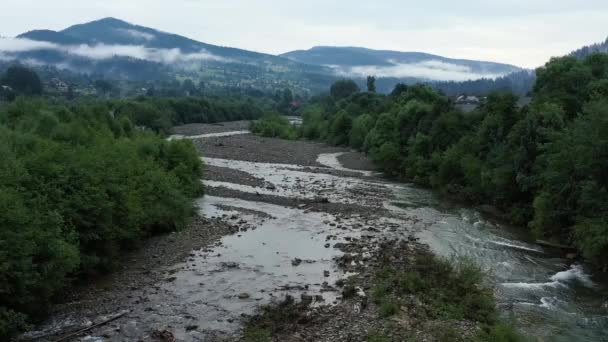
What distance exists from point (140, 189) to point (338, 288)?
47.3 feet

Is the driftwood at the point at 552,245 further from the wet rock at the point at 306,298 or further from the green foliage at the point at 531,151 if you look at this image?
the wet rock at the point at 306,298

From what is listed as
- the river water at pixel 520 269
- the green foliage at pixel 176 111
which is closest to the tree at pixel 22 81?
the green foliage at pixel 176 111

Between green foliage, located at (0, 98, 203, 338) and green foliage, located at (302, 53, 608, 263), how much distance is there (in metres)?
24.9

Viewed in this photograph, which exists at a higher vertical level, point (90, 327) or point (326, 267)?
point (90, 327)

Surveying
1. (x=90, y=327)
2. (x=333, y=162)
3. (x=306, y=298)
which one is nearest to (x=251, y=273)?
(x=306, y=298)

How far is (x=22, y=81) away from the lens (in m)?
159

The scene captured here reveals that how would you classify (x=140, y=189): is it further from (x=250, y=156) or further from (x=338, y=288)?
(x=250, y=156)

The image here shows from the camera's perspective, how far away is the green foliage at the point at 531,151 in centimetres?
3133

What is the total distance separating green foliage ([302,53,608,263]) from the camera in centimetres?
3133

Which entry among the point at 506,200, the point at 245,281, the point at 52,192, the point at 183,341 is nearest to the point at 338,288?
the point at 245,281

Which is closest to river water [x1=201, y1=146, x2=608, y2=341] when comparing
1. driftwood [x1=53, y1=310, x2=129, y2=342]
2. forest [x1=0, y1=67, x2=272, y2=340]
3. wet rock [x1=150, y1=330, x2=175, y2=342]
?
wet rock [x1=150, y1=330, x2=175, y2=342]

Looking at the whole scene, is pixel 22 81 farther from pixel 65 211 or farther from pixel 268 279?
pixel 268 279

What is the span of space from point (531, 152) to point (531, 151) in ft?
0.27

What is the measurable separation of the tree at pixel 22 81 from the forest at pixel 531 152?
12334 centimetres
